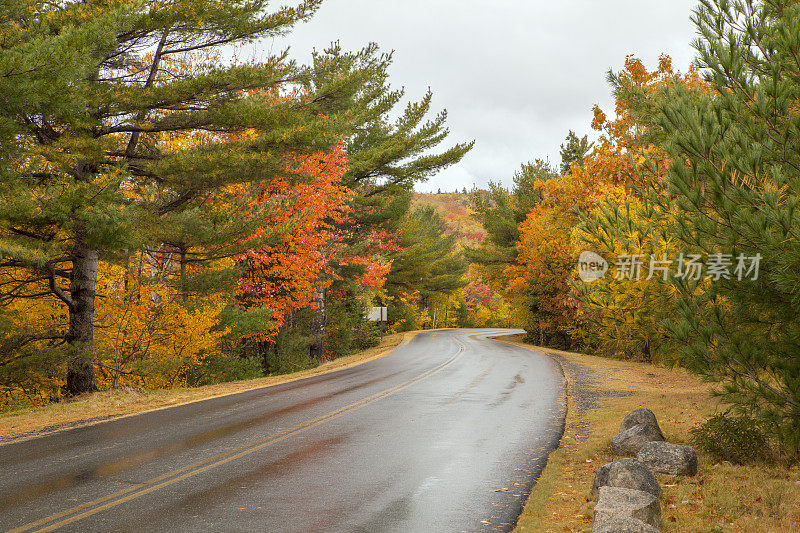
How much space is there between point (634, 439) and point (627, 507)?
3.15m

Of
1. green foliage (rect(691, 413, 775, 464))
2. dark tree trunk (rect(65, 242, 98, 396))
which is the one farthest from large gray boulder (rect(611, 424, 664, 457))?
dark tree trunk (rect(65, 242, 98, 396))

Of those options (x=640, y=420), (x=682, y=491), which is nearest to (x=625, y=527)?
(x=682, y=491)

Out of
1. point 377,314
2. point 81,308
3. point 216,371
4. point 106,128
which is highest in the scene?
point 106,128

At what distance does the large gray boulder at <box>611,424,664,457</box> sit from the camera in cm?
780

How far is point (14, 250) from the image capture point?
31.7 ft

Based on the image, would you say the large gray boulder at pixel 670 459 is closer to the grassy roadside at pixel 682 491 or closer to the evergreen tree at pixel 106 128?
the grassy roadside at pixel 682 491

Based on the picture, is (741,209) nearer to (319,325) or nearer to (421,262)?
(319,325)

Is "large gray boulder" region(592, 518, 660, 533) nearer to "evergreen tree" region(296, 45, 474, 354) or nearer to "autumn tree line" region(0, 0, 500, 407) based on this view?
"autumn tree line" region(0, 0, 500, 407)

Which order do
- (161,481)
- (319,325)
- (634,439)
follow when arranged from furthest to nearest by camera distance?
(319,325)
(634,439)
(161,481)

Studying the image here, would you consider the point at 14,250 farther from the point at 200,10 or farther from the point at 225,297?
the point at 225,297

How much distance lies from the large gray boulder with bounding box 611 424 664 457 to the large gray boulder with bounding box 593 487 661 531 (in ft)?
8.79

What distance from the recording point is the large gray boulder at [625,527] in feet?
14.9

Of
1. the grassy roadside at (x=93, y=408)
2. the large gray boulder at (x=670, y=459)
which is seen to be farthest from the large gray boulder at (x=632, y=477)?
the grassy roadside at (x=93, y=408)

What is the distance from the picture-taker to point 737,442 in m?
Result: 7.12
